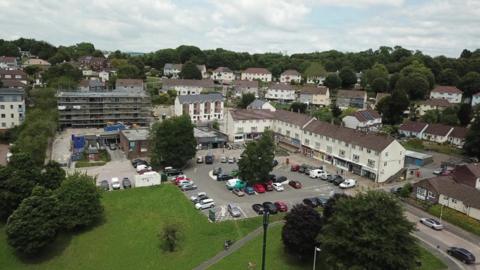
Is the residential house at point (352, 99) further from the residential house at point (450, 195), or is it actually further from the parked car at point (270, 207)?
the parked car at point (270, 207)

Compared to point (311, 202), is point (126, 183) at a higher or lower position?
lower

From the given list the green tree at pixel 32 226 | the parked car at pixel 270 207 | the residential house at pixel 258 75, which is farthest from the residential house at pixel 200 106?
the residential house at pixel 258 75

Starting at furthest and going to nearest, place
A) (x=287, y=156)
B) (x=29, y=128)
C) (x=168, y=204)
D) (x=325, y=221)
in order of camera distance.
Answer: (x=287, y=156) → (x=29, y=128) → (x=168, y=204) → (x=325, y=221)

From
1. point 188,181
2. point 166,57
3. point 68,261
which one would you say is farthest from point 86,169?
point 166,57

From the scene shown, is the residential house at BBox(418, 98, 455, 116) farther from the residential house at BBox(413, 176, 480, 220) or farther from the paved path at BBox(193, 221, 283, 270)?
the paved path at BBox(193, 221, 283, 270)

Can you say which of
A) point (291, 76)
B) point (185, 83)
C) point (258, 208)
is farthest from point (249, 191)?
point (291, 76)

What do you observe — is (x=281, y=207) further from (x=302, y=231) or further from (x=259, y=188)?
(x=302, y=231)

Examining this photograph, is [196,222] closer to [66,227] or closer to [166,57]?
[66,227]
